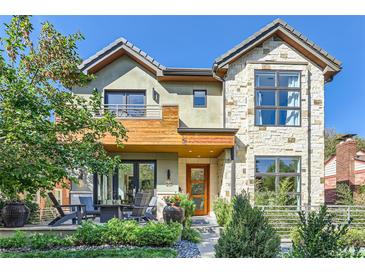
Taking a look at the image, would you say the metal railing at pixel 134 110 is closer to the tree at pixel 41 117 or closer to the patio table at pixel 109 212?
the tree at pixel 41 117

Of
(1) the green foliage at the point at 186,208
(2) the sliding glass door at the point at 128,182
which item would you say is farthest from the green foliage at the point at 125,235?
(2) the sliding glass door at the point at 128,182

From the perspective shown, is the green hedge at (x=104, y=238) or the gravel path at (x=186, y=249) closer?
the gravel path at (x=186, y=249)

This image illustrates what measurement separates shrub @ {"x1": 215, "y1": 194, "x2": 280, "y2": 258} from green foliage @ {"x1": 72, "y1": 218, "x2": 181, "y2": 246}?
2.44 meters

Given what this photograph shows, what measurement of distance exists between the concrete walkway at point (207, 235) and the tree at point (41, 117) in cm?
315

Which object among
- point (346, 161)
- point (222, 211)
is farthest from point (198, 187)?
point (346, 161)

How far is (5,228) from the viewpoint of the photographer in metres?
8.33

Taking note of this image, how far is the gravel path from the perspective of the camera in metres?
6.90

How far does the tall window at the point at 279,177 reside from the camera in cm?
1182

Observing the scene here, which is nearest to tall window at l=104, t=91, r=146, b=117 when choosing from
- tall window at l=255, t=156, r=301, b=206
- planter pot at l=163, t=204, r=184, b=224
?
planter pot at l=163, t=204, r=184, b=224

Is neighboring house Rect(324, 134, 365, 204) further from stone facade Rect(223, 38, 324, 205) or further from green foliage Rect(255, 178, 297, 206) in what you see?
green foliage Rect(255, 178, 297, 206)

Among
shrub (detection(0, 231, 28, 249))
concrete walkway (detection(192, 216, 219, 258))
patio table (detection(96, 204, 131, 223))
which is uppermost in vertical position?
patio table (detection(96, 204, 131, 223))
